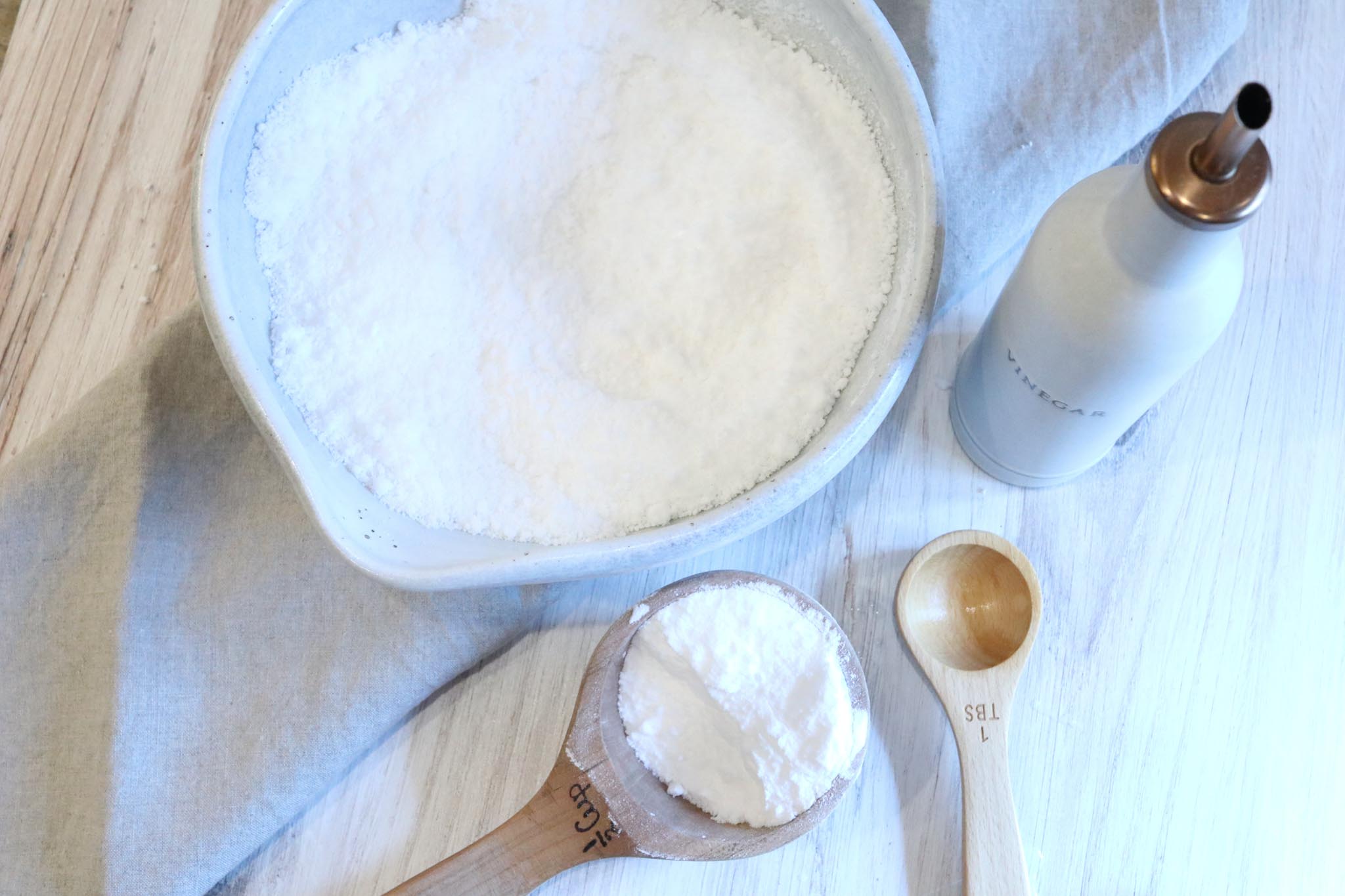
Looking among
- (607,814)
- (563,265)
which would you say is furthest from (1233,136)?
(607,814)

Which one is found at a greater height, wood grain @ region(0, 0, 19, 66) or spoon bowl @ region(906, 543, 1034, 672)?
wood grain @ region(0, 0, 19, 66)

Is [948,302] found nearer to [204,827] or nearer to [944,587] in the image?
[944,587]

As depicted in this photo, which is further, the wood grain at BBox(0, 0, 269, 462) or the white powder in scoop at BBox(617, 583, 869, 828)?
the wood grain at BBox(0, 0, 269, 462)

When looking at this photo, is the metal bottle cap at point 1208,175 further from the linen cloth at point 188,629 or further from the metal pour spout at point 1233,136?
the linen cloth at point 188,629

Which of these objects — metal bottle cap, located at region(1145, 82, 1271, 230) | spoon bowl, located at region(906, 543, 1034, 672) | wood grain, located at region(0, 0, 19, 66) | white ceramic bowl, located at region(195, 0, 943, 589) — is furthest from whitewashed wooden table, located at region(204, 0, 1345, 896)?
wood grain, located at region(0, 0, 19, 66)

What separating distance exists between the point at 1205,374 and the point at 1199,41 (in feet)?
0.68

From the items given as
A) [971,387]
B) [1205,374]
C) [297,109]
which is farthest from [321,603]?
[1205,374]

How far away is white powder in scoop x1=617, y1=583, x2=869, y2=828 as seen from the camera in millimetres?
529

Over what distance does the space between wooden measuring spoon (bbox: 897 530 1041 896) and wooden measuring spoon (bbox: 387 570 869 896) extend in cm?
6

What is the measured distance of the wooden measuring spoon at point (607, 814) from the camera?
1.77ft

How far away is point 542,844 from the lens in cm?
55

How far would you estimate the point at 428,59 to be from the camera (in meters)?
0.58

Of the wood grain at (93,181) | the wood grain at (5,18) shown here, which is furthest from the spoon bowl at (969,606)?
the wood grain at (5,18)

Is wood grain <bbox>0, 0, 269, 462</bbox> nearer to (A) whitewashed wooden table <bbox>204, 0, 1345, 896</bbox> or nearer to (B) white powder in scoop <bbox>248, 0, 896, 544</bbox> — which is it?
(B) white powder in scoop <bbox>248, 0, 896, 544</bbox>
